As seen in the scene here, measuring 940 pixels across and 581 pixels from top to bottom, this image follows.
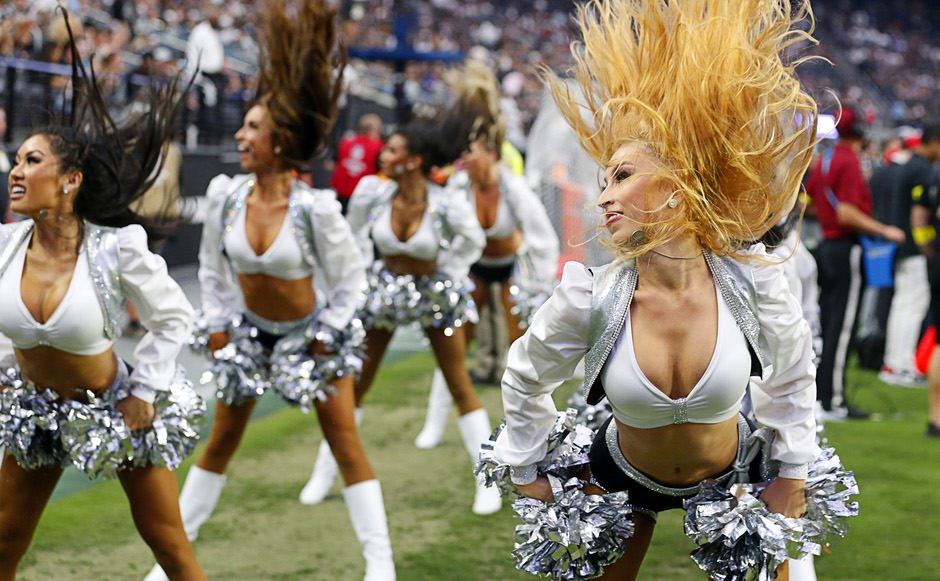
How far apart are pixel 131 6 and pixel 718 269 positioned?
44.2ft

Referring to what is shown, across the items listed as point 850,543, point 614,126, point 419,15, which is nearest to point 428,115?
point 850,543

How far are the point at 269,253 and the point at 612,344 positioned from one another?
2118 mm

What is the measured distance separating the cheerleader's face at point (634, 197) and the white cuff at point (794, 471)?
0.69m

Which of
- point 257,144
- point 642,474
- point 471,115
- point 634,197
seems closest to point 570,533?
point 642,474

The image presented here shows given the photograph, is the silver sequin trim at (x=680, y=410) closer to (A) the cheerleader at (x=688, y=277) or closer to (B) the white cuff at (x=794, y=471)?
(A) the cheerleader at (x=688, y=277)

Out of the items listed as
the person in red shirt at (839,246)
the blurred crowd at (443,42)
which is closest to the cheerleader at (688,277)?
the blurred crowd at (443,42)

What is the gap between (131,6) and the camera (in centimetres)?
1467

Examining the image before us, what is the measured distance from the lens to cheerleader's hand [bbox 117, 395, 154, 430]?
3475mm

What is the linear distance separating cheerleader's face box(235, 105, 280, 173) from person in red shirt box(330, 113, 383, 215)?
681 cm

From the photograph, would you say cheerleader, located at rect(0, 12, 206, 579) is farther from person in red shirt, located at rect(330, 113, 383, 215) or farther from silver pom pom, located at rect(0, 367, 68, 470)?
person in red shirt, located at rect(330, 113, 383, 215)

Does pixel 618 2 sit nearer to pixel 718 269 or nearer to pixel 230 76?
pixel 718 269

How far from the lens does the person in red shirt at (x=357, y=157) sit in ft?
37.6

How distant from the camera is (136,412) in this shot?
11.5ft

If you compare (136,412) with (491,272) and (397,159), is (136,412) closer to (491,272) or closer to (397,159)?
(397,159)
